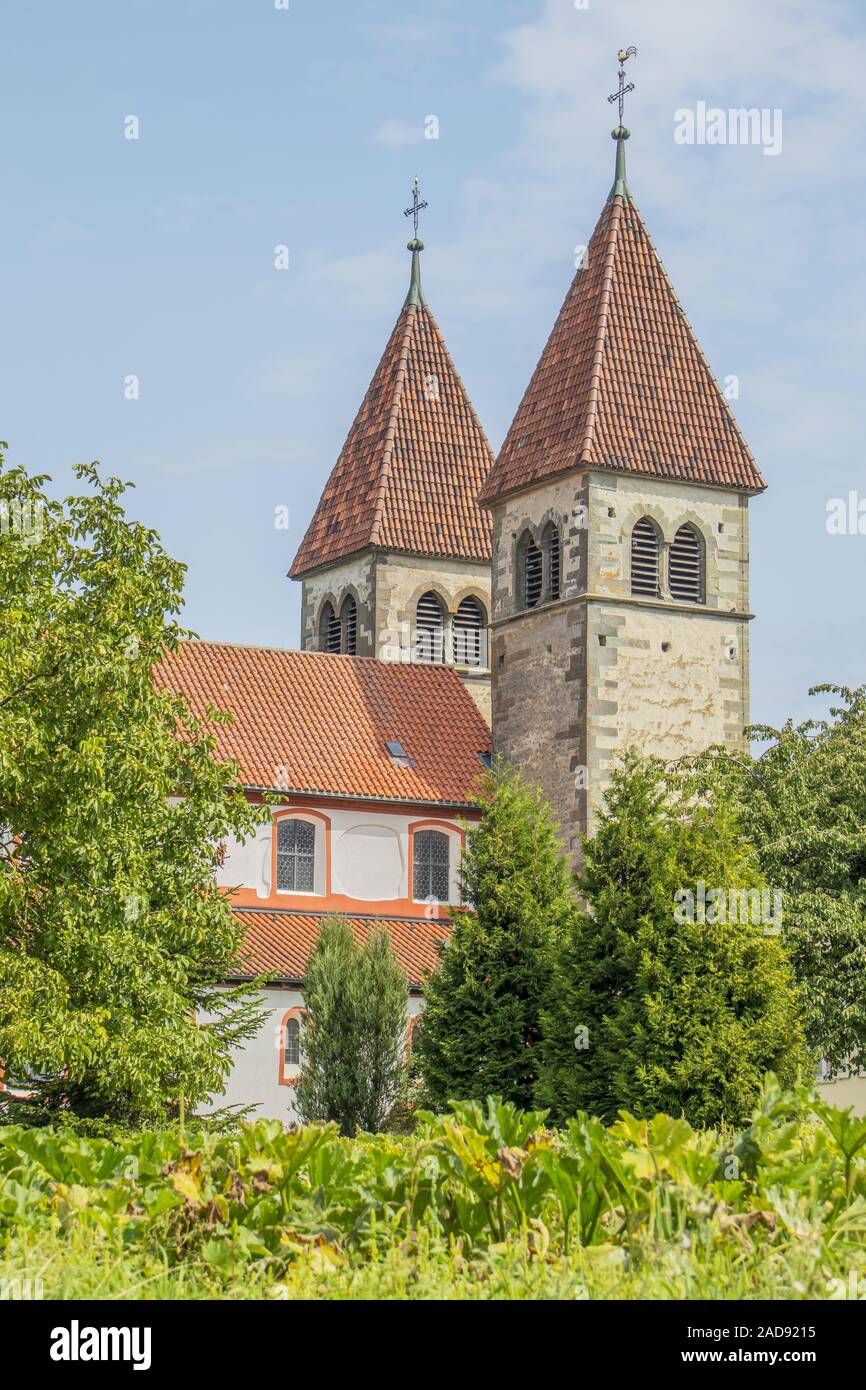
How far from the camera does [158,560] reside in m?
26.3

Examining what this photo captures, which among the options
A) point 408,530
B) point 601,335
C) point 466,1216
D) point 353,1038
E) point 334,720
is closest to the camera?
point 466,1216

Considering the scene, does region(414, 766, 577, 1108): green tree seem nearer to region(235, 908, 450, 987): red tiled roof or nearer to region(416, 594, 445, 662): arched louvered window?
region(235, 908, 450, 987): red tiled roof

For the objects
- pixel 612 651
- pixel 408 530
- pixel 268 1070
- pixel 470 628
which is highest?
pixel 408 530

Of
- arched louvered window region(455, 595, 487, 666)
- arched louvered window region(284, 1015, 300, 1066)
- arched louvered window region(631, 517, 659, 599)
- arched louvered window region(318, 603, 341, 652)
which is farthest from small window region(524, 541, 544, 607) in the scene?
arched louvered window region(284, 1015, 300, 1066)

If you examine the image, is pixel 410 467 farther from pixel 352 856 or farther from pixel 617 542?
pixel 352 856

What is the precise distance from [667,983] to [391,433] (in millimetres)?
25892

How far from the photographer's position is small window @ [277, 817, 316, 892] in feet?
146

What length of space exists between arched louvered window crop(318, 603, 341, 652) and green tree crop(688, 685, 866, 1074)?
48.0 feet

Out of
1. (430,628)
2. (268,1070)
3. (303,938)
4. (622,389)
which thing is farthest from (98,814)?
(430,628)

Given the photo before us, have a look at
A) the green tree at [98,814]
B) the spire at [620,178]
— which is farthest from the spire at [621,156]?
the green tree at [98,814]

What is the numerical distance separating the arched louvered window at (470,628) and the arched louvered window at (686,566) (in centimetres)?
959

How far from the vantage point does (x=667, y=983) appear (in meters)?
31.3

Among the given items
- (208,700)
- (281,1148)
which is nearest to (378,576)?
(208,700)
